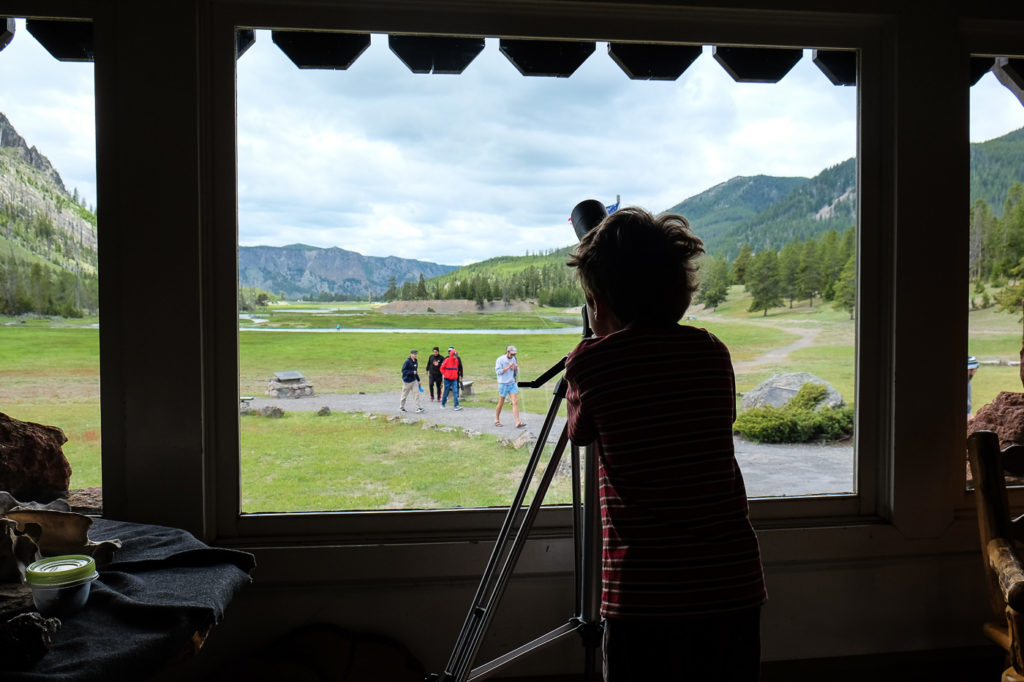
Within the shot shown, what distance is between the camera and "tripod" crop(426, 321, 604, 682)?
1467 millimetres

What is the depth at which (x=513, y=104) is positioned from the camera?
2078 mm

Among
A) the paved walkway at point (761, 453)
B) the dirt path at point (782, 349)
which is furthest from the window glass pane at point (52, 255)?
the dirt path at point (782, 349)

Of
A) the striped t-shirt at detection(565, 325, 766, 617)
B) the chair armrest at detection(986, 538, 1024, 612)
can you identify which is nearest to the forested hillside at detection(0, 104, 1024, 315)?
the chair armrest at detection(986, 538, 1024, 612)

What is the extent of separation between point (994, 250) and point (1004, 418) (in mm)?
562

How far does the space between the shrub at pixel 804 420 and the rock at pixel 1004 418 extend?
462 millimetres

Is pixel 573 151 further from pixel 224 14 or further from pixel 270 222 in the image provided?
pixel 224 14

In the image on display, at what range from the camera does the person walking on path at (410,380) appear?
2.04 meters

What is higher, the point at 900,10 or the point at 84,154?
the point at 900,10

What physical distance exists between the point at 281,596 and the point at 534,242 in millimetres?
1289

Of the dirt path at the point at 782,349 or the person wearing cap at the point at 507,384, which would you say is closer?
the person wearing cap at the point at 507,384

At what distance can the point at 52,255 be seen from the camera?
189 cm

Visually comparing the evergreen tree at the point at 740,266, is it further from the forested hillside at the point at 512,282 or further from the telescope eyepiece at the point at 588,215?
the telescope eyepiece at the point at 588,215

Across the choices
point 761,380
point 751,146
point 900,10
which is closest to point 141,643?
point 761,380

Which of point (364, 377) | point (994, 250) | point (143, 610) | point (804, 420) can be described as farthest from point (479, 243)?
point (994, 250)
